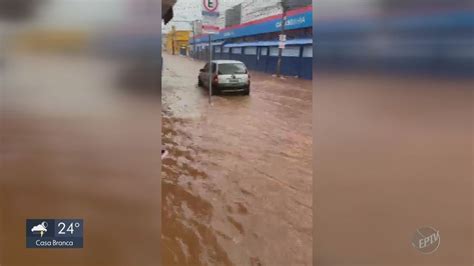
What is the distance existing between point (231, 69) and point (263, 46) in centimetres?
22

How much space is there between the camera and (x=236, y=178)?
2.40 m

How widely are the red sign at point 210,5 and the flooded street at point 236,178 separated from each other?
11.5 inches

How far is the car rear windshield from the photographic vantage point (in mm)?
2394

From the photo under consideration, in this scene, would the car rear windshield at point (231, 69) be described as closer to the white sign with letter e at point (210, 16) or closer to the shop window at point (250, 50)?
the shop window at point (250, 50)

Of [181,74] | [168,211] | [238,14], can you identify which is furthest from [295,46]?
[168,211]

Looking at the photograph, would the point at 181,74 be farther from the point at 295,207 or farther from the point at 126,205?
the point at 295,207

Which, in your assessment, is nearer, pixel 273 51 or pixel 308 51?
pixel 308 51

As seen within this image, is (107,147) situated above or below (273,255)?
above

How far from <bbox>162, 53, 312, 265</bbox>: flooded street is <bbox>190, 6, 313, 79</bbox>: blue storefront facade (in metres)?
0.07

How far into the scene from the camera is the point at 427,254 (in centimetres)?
239

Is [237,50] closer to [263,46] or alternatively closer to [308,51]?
[263,46]

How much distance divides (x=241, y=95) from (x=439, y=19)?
3.63ft

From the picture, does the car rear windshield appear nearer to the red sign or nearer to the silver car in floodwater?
the silver car in floodwater
